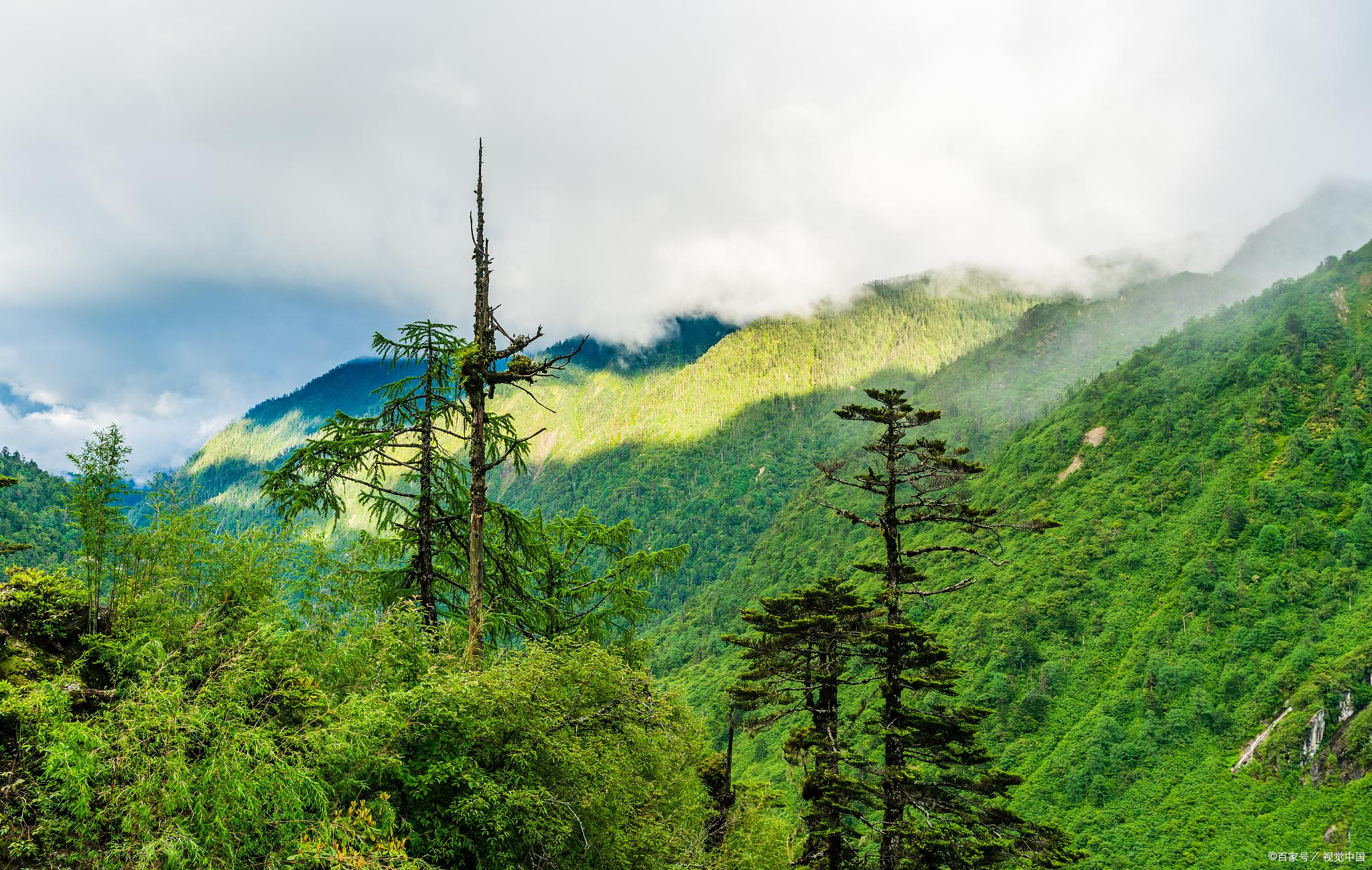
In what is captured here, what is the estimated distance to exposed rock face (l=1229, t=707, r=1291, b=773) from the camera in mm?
100625

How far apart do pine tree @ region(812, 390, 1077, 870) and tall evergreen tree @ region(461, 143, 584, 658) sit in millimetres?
6977

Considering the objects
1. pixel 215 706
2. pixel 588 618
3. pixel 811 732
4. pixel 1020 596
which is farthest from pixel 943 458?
pixel 1020 596

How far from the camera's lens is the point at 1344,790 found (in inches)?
3477

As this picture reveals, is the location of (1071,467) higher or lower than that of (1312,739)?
higher

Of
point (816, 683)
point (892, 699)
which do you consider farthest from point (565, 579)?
point (892, 699)

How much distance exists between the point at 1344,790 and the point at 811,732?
117 m

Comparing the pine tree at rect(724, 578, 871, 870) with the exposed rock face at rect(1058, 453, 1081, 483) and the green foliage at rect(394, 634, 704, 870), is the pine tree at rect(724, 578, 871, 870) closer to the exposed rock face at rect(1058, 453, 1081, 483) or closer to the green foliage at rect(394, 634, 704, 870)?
the green foliage at rect(394, 634, 704, 870)

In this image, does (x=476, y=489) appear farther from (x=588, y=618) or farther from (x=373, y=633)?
(x=588, y=618)

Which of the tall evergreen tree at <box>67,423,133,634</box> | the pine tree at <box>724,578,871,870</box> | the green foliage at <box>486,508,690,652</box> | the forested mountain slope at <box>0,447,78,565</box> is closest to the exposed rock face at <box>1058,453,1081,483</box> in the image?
the pine tree at <box>724,578,871,870</box>

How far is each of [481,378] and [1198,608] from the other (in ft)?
→ 501

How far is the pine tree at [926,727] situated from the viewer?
1330cm

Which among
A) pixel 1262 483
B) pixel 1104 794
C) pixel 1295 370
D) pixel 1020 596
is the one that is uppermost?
pixel 1295 370

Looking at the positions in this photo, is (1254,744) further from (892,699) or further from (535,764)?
(535,764)

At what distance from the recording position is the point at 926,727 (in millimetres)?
14500
